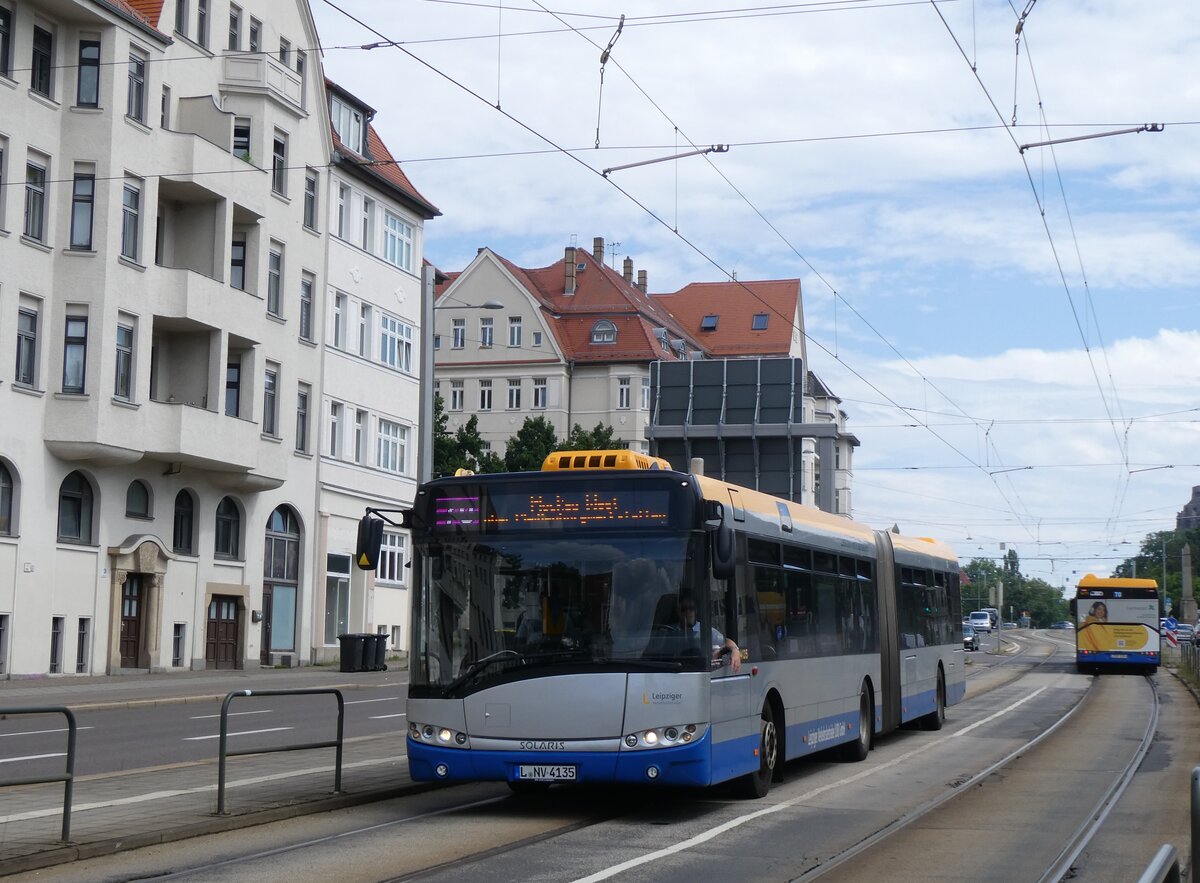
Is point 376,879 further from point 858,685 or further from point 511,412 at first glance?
point 511,412

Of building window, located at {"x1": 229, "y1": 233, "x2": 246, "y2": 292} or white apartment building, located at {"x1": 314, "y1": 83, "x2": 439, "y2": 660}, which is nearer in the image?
building window, located at {"x1": 229, "y1": 233, "x2": 246, "y2": 292}

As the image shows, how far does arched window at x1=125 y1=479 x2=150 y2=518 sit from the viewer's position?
3922cm

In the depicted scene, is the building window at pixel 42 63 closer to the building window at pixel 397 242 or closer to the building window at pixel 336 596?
the building window at pixel 336 596

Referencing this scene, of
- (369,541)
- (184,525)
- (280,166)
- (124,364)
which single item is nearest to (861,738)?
(369,541)

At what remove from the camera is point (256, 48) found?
45.0 metres

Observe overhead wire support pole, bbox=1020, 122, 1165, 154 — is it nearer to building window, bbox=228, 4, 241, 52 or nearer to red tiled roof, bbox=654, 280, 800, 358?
building window, bbox=228, 4, 241, 52

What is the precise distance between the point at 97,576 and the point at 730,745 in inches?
1076

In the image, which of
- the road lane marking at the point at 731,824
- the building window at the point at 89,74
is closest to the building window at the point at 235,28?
the building window at the point at 89,74

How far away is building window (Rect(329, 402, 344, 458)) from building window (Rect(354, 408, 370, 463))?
125cm

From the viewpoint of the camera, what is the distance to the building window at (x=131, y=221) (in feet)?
125

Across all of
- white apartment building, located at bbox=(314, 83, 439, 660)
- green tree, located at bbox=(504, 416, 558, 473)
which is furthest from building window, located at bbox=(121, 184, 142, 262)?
green tree, located at bbox=(504, 416, 558, 473)

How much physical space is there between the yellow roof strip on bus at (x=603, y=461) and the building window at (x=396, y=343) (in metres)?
39.4

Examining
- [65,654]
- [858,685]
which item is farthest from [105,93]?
[858,685]

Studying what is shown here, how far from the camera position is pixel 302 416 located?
48094 mm
